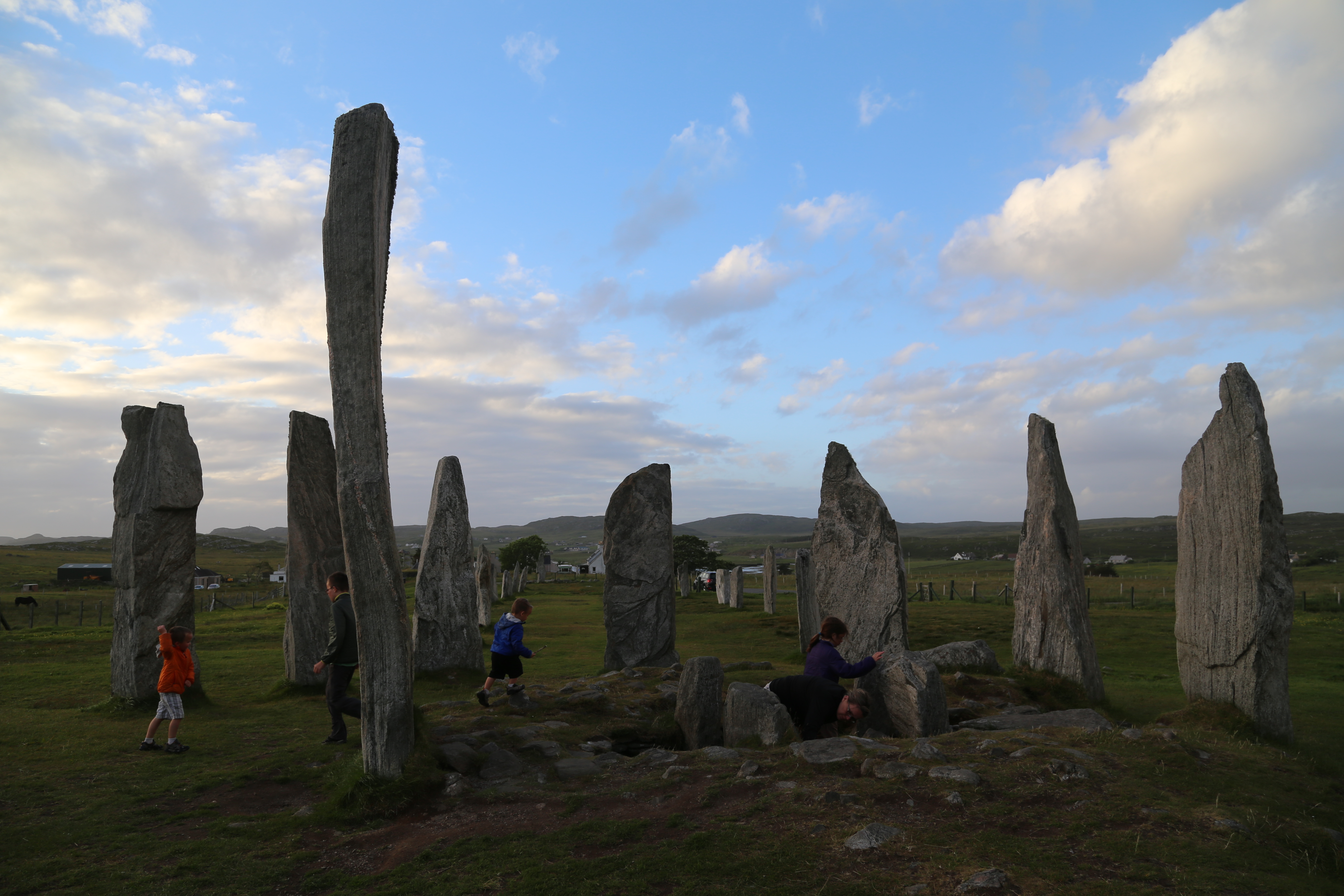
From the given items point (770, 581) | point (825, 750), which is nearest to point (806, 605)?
point (770, 581)

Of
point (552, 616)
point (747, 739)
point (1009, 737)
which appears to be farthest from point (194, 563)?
point (552, 616)

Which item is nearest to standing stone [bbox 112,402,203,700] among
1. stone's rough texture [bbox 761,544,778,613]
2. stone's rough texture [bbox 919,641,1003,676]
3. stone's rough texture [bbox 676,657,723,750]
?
stone's rough texture [bbox 676,657,723,750]

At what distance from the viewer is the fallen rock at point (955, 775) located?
268 inches

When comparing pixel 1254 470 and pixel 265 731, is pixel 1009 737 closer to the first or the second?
pixel 1254 470

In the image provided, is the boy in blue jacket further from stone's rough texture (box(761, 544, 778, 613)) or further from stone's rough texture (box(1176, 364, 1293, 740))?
stone's rough texture (box(761, 544, 778, 613))

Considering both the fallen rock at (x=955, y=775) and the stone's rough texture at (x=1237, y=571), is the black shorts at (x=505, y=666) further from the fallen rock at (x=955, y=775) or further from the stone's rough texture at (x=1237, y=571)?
the stone's rough texture at (x=1237, y=571)

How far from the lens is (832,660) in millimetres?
9523

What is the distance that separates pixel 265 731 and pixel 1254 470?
13.6 meters

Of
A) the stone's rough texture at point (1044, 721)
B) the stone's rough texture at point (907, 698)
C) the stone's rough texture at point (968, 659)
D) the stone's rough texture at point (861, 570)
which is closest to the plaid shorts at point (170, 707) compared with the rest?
the stone's rough texture at point (907, 698)

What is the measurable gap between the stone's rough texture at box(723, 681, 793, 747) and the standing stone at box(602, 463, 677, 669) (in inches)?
216

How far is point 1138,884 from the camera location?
16.5ft

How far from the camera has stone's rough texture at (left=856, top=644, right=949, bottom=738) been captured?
9148mm

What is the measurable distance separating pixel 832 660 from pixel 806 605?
34.4ft

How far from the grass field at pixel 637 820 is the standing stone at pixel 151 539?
0.97 metres
